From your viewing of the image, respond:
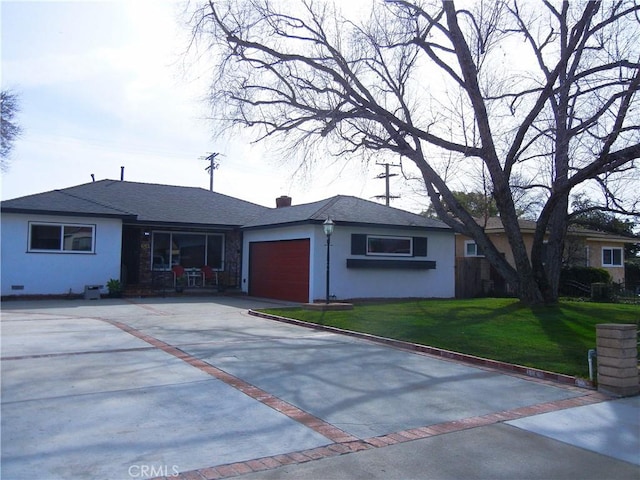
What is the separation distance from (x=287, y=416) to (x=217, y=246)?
1944cm

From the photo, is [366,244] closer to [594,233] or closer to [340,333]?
[340,333]

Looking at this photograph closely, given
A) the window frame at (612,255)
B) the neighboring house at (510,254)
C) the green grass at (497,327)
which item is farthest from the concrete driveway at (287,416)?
A: the window frame at (612,255)

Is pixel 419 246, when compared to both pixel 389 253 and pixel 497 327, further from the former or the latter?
pixel 497 327

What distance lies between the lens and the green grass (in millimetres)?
9148

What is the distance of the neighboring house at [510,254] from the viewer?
2396cm

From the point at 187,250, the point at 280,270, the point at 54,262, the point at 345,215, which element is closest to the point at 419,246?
the point at 345,215

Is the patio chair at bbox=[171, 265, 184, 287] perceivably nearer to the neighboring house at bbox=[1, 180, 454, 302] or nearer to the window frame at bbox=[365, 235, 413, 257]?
the neighboring house at bbox=[1, 180, 454, 302]

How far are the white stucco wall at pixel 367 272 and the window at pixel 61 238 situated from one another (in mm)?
6519

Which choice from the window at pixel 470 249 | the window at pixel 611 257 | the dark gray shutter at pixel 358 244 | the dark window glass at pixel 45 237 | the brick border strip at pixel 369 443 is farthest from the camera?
the window at pixel 611 257

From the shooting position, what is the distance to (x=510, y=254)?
90.0 ft

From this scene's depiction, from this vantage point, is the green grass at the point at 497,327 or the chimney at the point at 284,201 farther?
the chimney at the point at 284,201

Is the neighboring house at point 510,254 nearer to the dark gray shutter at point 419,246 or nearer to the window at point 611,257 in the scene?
the window at point 611,257

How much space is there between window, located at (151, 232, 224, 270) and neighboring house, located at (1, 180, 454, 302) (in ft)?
0.14

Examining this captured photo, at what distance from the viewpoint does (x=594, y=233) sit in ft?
98.4
